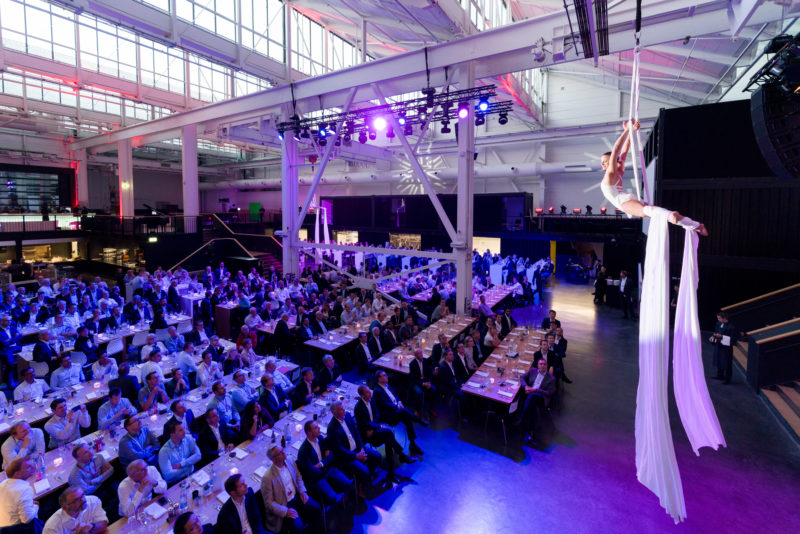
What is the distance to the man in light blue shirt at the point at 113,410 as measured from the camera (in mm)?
5168

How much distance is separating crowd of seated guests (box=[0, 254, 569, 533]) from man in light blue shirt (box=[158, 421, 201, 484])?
0.01m

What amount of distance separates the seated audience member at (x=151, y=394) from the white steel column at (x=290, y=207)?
29.3ft

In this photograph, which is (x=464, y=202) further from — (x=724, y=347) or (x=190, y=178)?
(x=190, y=178)

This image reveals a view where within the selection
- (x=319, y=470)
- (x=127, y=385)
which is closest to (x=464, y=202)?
(x=319, y=470)

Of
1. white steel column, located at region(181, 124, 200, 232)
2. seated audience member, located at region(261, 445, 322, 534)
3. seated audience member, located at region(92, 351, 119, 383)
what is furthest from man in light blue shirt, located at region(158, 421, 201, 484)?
white steel column, located at region(181, 124, 200, 232)

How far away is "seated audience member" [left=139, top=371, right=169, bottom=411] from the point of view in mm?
5641

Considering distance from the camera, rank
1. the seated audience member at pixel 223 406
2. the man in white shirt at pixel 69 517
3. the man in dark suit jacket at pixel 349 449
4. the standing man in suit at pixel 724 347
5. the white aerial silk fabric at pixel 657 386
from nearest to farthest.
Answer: the white aerial silk fabric at pixel 657 386
the man in white shirt at pixel 69 517
the man in dark suit jacket at pixel 349 449
the seated audience member at pixel 223 406
the standing man in suit at pixel 724 347

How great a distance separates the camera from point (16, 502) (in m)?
3.70

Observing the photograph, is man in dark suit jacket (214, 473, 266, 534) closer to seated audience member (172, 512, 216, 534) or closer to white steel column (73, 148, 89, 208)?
seated audience member (172, 512, 216, 534)

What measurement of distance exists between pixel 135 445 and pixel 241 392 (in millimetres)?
1488

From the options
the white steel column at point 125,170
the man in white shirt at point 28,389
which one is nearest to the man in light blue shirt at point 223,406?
the man in white shirt at point 28,389

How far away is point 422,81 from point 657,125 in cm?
695

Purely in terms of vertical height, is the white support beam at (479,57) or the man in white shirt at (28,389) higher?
the white support beam at (479,57)

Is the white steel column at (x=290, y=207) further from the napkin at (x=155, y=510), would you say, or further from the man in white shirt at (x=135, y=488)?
the napkin at (x=155, y=510)
